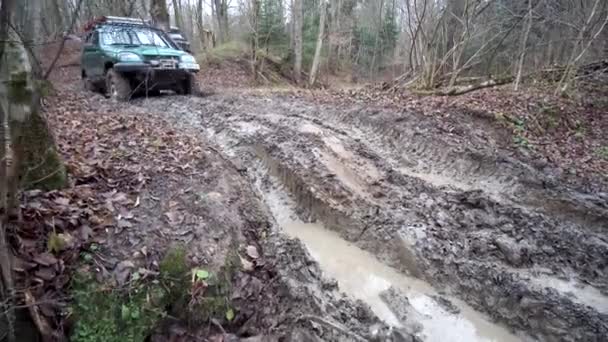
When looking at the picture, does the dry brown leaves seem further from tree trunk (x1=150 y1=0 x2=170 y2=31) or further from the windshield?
tree trunk (x1=150 y1=0 x2=170 y2=31)

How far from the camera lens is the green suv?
7.77m

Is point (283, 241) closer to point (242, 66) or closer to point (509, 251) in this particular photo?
point (509, 251)

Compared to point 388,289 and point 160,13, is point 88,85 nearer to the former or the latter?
point 160,13

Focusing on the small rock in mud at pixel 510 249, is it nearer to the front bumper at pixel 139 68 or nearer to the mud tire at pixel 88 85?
the front bumper at pixel 139 68

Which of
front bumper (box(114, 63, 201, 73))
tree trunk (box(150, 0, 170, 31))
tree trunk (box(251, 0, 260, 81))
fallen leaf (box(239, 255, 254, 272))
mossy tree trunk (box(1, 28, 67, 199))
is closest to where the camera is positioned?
mossy tree trunk (box(1, 28, 67, 199))

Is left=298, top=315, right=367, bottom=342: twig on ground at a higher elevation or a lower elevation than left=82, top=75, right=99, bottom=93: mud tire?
lower

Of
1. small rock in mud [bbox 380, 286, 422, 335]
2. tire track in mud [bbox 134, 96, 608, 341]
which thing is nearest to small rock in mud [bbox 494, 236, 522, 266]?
tire track in mud [bbox 134, 96, 608, 341]

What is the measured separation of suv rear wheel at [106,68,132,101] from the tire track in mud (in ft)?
6.78

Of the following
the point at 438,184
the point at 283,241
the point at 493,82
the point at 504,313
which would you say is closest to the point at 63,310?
the point at 283,241

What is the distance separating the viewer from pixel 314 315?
285 centimetres

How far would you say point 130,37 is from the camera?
Answer: 851cm

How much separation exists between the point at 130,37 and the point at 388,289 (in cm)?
784

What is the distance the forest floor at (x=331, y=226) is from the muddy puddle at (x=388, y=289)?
2 cm

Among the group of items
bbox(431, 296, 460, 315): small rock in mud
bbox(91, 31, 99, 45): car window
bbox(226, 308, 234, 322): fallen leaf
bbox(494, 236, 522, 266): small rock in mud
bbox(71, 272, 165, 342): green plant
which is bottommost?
bbox(431, 296, 460, 315): small rock in mud
